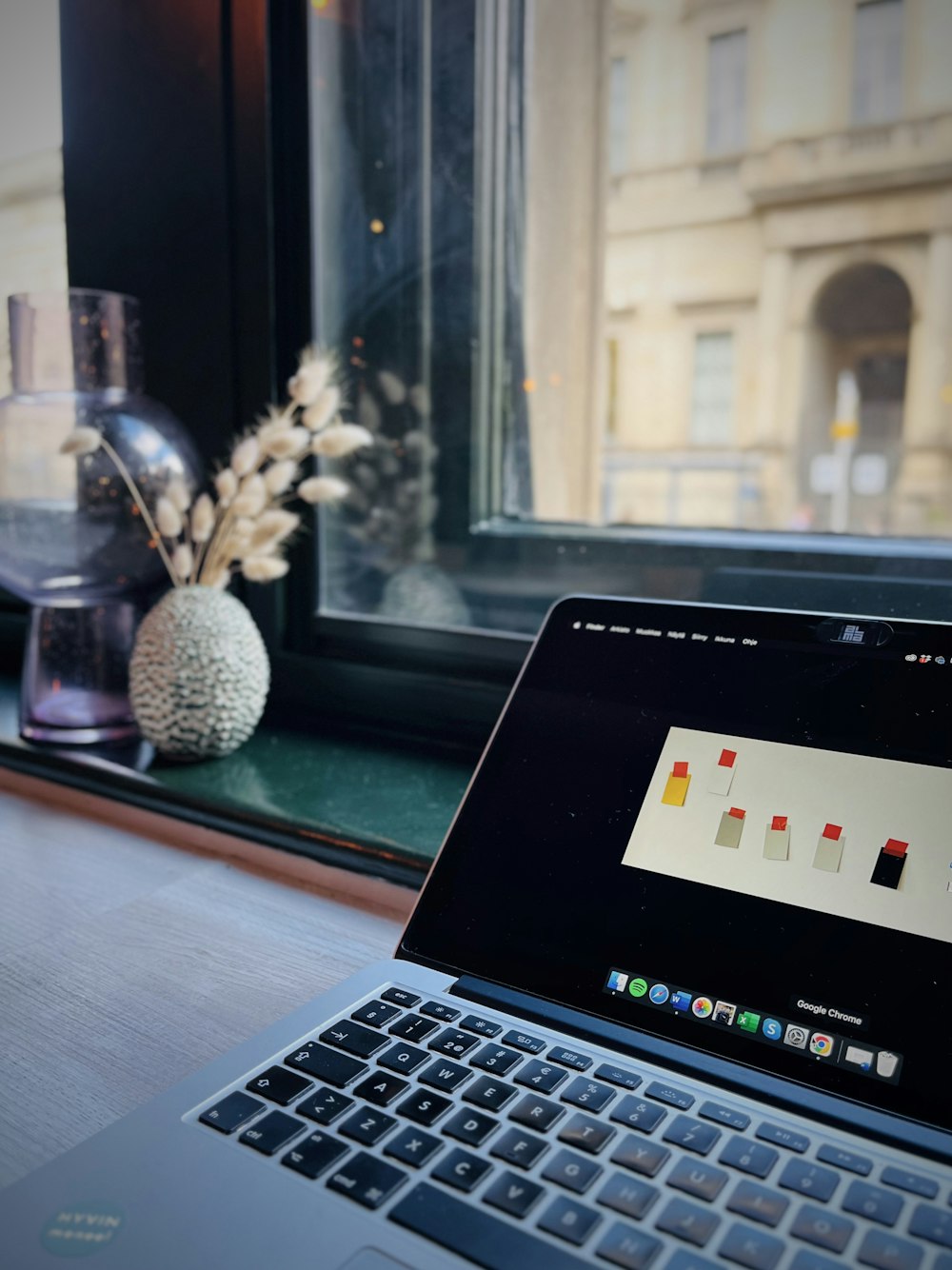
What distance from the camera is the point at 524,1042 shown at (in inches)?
16.2

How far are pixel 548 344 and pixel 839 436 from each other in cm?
28

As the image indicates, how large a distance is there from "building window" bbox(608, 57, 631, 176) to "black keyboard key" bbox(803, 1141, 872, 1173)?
801mm

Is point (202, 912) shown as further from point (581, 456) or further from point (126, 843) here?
point (581, 456)

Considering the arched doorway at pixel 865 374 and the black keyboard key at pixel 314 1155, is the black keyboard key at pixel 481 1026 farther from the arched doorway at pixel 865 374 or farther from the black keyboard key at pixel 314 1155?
the arched doorway at pixel 865 374

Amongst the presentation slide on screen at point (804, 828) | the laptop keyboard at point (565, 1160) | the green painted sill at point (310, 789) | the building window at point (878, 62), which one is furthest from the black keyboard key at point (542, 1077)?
the building window at point (878, 62)

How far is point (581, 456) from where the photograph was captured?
0.95 metres

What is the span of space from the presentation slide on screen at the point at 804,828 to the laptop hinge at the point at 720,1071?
71 mm

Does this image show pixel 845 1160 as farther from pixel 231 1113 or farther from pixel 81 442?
pixel 81 442

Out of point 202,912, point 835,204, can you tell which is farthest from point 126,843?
point 835,204

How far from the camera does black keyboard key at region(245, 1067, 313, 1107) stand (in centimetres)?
38

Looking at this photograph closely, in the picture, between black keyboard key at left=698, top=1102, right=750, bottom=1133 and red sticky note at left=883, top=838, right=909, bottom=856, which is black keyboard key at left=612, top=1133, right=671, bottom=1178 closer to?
black keyboard key at left=698, top=1102, right=750, bottom=1133

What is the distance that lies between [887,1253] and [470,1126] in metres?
0.14

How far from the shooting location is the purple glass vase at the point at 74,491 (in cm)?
87

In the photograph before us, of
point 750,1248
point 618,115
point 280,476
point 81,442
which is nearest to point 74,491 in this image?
point 81,442
